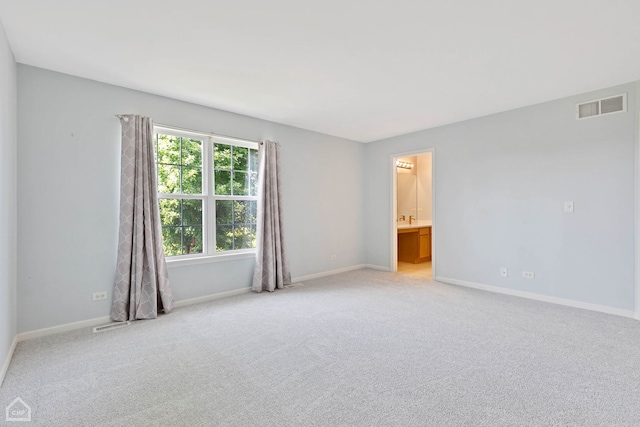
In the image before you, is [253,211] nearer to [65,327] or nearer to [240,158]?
[240,158]

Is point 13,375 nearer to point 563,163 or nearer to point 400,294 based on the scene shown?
point 400,294

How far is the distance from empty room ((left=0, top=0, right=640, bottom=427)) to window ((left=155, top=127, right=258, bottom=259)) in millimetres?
28

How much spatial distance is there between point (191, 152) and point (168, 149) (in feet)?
0.89

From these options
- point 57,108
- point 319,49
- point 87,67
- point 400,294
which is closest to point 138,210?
point 57,108

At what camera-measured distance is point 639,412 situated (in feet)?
5.63

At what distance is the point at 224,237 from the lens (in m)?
4.12

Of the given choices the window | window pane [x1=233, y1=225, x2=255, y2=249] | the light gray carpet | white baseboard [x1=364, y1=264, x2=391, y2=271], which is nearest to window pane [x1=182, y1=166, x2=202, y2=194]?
the window

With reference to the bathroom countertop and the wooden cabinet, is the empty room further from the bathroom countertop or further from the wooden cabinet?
the wooden cabinet

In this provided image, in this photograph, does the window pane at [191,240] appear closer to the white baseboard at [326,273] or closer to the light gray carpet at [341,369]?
the light gray carpet at [341,369]

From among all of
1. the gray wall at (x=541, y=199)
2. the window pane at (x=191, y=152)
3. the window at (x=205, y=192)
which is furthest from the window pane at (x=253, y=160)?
the gray wall at (x=541, y=199)

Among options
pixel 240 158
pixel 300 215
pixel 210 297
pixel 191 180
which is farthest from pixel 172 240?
pixel 300 215

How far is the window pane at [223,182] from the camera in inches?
159

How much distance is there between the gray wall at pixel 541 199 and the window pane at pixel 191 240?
141 inches

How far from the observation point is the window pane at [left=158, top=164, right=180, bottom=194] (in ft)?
11.7
